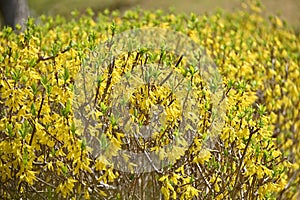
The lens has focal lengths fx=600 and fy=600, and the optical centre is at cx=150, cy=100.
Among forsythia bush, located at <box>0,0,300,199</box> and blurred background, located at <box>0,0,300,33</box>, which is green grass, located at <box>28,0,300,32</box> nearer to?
blurred background, located at <box>0,0,300,33</box>

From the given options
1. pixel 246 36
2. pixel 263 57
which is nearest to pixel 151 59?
pixel 263 57

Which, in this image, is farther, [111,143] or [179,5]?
[179,5]

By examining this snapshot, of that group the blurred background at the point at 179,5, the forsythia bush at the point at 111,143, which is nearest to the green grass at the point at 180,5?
the blurred background at the point at 179,5

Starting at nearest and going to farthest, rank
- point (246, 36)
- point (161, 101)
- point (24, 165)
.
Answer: point (24, 165)
point (161, 101)
point (246, 36)

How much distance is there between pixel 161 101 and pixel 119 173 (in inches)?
18.5

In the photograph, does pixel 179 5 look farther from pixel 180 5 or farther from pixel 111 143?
pixel 111 143

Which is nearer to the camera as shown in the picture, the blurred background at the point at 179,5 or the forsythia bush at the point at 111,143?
A: the forsythia bush at the point at 111,143

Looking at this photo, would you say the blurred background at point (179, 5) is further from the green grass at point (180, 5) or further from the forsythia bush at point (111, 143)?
the forsythia bush at point (111, 143)

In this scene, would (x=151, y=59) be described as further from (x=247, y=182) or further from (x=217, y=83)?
(x=247, y=182)

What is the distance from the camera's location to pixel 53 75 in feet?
10.4

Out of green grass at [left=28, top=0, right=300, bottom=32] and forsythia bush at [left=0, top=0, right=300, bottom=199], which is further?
green grass at [left=28, top=0, right=300, bottom=32]

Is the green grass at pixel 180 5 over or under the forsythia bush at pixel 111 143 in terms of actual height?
over

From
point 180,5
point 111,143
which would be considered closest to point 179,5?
point 180,5

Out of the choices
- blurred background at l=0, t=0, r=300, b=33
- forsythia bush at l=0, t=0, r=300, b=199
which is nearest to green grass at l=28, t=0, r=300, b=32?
blurred background at l=0, t=0, r=300, b=33
